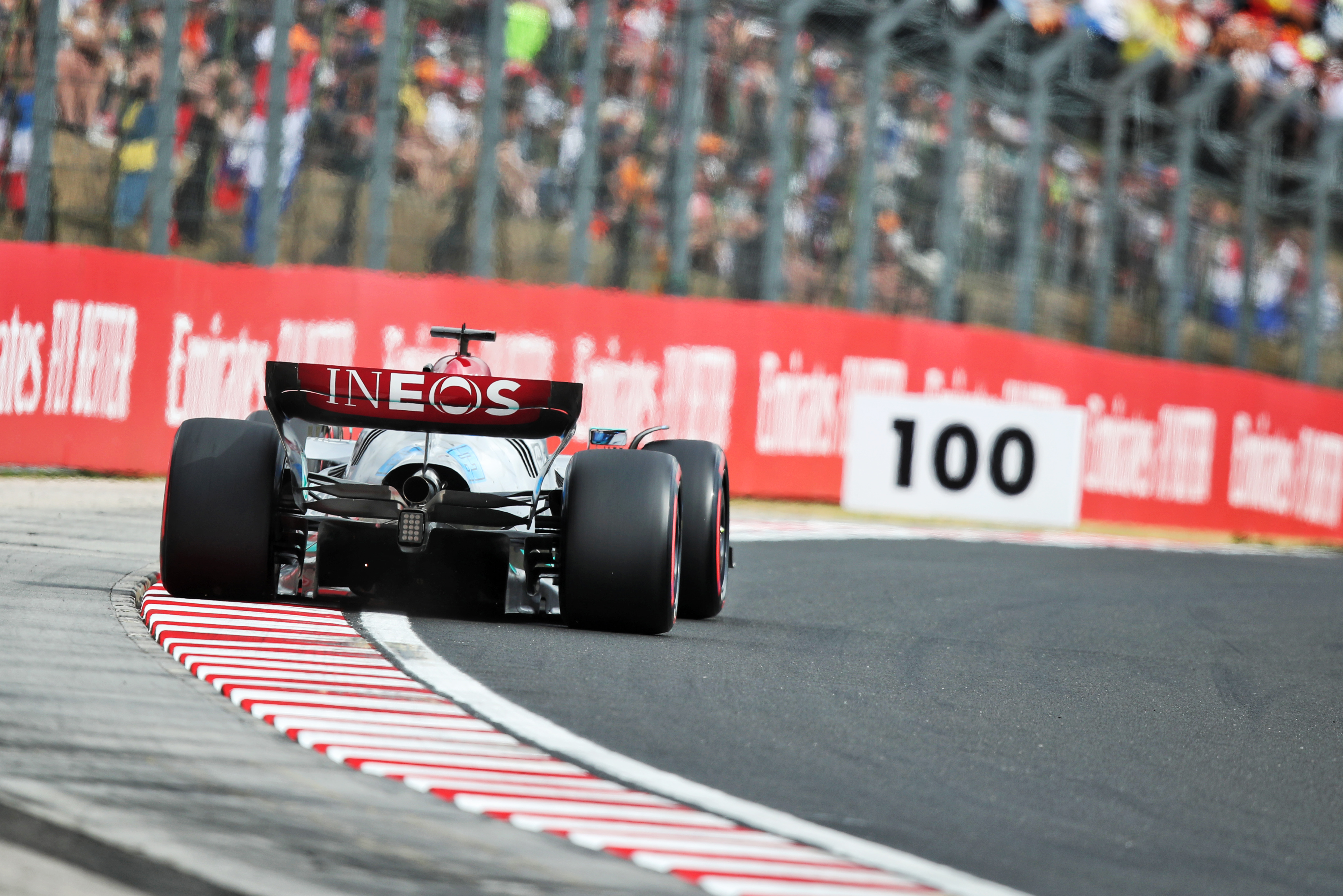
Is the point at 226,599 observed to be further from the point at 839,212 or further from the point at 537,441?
the point at 839,212

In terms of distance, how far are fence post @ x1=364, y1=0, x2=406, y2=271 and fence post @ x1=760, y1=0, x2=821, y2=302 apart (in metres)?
3.37

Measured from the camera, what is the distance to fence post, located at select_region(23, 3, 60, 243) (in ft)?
45.9

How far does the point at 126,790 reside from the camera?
3.90 m

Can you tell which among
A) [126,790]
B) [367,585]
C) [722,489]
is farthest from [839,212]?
[126,790]

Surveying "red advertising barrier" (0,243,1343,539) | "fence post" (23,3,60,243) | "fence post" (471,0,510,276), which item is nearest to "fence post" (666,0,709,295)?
"red advertising barrier" (0,243,1343,539)

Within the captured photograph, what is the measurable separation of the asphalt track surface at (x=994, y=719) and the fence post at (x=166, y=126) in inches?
247

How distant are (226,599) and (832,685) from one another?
86.7 inches

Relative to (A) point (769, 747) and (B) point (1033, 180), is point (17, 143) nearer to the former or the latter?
(B) point (1033, 180)

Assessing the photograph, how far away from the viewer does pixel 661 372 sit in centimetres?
1630

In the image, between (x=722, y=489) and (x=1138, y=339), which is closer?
(x=722, y=489)

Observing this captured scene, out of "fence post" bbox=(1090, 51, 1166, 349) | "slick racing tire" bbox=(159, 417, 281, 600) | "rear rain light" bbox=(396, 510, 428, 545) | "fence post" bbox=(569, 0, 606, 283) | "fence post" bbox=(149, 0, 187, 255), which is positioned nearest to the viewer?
"slick racing tire" bbox=(159, 417, 281, 600)

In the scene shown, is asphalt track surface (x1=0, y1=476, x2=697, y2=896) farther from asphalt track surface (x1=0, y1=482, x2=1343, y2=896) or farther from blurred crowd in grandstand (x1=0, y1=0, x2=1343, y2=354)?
blurred crowd in grandstand (x1=0, y1=0, x2=1343, y2=354)

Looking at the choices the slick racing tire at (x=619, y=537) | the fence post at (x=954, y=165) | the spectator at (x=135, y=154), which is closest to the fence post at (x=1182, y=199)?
the fence post at (x=954, y=165)

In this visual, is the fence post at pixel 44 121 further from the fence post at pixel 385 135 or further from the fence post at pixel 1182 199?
the fence post at pixel 1182 199
